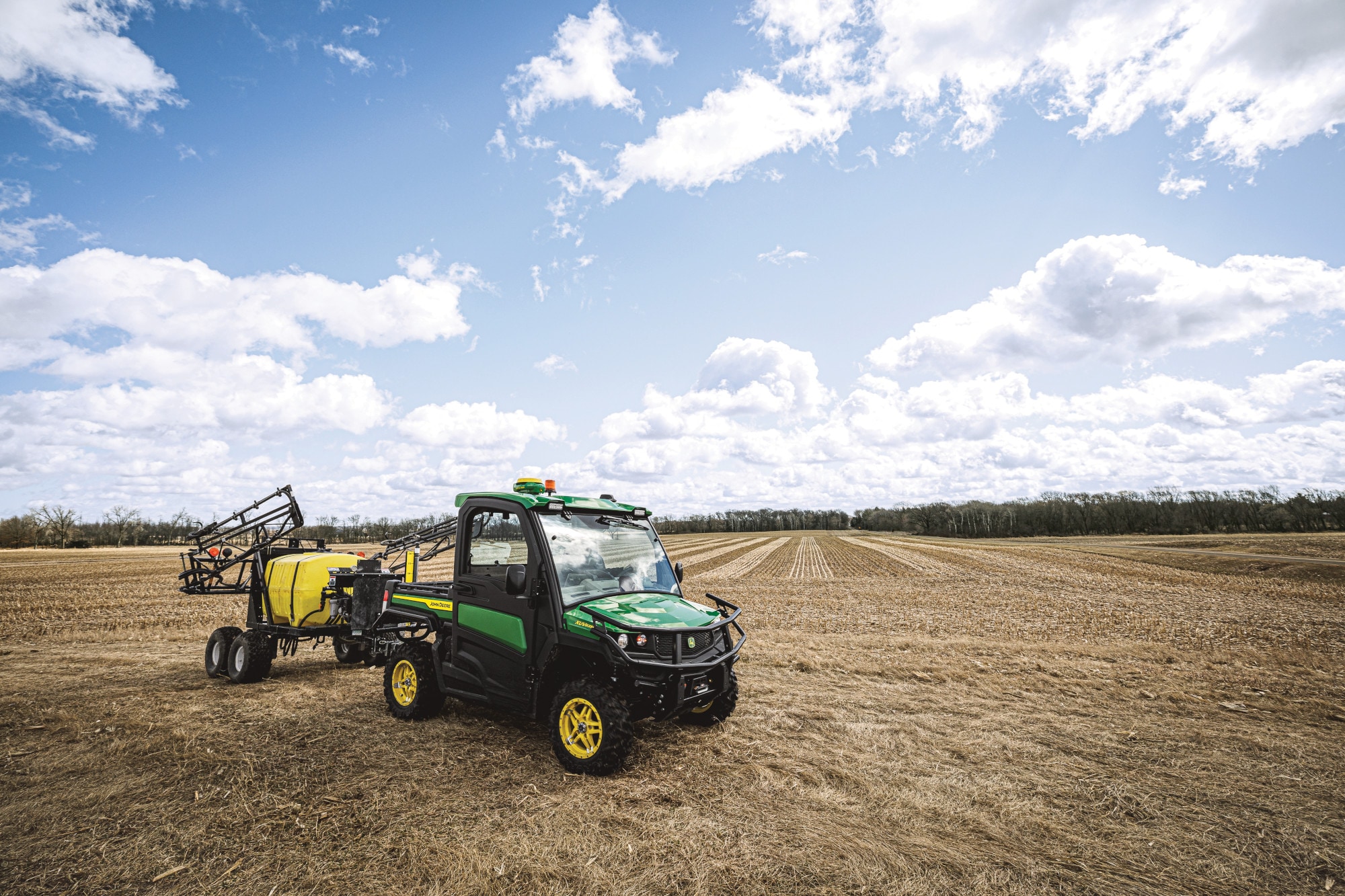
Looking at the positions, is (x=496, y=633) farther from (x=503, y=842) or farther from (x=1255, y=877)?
(x=1255, y=877)

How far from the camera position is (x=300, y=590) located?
945cm

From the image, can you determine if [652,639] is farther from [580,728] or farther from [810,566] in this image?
[810,566]

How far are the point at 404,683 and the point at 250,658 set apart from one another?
351cm

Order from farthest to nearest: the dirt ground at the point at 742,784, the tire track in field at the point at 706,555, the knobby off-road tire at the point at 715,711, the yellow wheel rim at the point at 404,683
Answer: the tire track in field at the point at 706,555 → the yellow wheel rim at the point at 404,683 → the knobby off-road tire at the point at 715,711 → the dirt ground at the point at 742,784

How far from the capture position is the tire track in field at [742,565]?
33.4m

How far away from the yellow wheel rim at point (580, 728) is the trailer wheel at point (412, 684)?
2.32 metres

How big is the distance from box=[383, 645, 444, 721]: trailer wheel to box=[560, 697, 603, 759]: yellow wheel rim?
7.60ft

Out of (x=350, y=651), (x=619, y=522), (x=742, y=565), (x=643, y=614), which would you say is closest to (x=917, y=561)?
(x=742, y=565)

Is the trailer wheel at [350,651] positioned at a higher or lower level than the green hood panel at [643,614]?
lower

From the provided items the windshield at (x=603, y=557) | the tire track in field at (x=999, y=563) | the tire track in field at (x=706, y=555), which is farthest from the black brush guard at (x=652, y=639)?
the tire track in field at (x=706, y=555)

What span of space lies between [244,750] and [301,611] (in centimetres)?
344

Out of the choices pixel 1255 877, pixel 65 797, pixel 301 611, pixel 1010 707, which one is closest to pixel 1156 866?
pixel 1255 877

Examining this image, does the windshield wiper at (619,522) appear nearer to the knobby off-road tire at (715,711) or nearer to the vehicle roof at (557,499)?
the vehicle roof at (557,499)

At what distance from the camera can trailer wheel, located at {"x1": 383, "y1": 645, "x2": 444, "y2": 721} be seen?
7.19m
